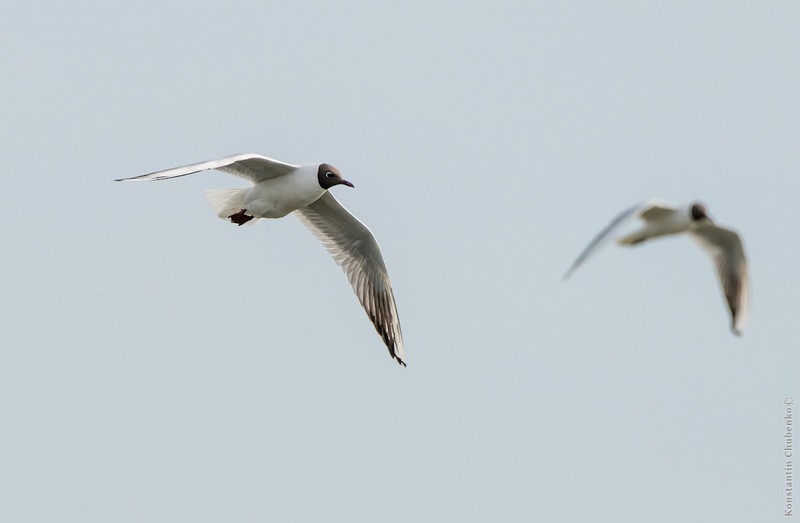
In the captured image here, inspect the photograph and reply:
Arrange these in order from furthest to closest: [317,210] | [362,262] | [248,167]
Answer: [362,262]
[317,210]
[248,167]

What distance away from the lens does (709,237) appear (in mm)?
12492

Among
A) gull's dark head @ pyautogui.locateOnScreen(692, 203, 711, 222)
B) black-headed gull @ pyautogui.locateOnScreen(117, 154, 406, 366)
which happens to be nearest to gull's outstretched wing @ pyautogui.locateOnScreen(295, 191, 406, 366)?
black-headed gull @ pyautogui.locateOnScreen(117, 154, 406, 366)

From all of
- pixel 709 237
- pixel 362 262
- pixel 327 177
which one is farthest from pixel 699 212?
pixel 362 262

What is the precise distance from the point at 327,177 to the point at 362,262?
1913 millimetres

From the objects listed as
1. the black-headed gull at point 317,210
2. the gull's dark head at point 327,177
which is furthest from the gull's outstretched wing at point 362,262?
the gull's dark head at point 327,177

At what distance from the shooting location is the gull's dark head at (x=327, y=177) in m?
13.5

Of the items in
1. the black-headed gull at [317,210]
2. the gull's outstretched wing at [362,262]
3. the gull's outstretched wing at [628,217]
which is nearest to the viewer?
the gull's outstretched wing at [628,217]

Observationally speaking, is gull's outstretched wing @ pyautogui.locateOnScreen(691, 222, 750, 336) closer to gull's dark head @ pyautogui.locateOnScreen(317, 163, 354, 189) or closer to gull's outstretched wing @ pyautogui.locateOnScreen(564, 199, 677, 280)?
gull's outstretched wing @ pyautogui.locateOnScreen(564, 199, 677, 280)

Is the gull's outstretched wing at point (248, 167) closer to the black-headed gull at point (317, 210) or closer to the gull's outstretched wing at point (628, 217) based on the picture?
the black-headed gull at point (317, 210)

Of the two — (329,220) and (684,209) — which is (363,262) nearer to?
(329,220)

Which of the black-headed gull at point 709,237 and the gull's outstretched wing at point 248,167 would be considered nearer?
the black-headed gull at point 709,237

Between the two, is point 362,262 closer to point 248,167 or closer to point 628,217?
point 248,167

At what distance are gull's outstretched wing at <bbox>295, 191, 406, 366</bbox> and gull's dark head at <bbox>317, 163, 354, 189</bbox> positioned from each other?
3.67ft

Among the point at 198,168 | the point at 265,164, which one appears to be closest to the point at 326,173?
the point at 265,164
